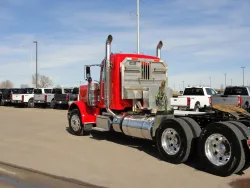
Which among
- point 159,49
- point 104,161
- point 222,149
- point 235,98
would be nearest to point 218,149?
point 222,149

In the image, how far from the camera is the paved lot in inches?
254

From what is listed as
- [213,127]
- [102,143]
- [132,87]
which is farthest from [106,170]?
A: [132,87]

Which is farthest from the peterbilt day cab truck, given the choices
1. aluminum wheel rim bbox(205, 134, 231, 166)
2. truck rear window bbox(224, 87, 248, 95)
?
truck rear window bbox(224, 87, 248, 95)

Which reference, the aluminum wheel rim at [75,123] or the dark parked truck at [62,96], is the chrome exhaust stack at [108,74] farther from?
the dark parked truck at [62,96]

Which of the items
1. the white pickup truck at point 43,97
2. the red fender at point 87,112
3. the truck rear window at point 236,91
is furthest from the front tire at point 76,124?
the white pickup truck at point 43,97

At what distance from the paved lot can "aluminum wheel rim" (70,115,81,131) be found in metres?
0.45

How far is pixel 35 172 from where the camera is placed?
704cm

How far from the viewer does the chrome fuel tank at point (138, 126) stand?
29.3 feet

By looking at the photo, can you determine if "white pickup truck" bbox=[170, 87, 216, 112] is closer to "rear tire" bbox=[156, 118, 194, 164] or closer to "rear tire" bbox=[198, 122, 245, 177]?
"rear tire" bbox=[156, 118, 194, 164]

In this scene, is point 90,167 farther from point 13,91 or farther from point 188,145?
point 13,91

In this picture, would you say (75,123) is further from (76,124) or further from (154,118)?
(154,118)

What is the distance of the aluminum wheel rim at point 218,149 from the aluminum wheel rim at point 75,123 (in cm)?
604

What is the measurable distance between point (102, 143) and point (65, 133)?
8.86ft

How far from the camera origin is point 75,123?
482 inches
